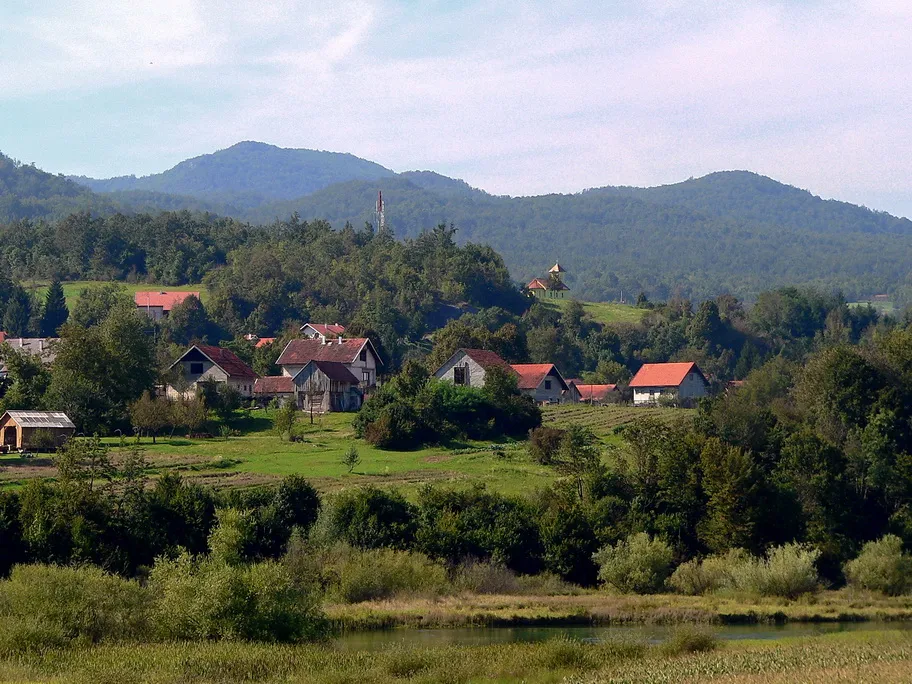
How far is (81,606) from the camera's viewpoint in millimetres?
34938

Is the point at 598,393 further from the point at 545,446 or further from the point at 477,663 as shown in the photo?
the point at 477,663

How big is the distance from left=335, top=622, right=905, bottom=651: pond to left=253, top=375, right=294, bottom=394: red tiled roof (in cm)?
4216

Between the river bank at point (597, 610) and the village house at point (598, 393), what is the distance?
155 ft

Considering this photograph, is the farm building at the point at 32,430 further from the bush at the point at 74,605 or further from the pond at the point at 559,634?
the pond at the point at 559,634

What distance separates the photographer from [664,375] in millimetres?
98562

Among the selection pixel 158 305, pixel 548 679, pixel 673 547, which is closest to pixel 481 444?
pixel 673 547

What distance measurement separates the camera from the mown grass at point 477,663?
28.9 metres

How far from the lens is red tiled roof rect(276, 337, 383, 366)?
8656cm

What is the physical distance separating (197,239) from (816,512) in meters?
109

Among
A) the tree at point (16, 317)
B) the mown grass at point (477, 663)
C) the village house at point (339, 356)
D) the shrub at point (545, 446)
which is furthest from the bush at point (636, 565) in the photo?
the tree at point (16, 317)

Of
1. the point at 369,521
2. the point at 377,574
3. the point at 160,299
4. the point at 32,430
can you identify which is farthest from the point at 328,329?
the point at 377,574

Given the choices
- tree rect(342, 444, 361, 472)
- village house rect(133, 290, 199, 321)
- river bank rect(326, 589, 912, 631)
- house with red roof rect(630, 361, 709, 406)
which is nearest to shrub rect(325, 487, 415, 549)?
river bank rect(326, 589, 912, 631)

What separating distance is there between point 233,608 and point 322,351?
52.9 metres

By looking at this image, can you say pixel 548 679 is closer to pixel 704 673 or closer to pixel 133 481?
pixel 704 673
